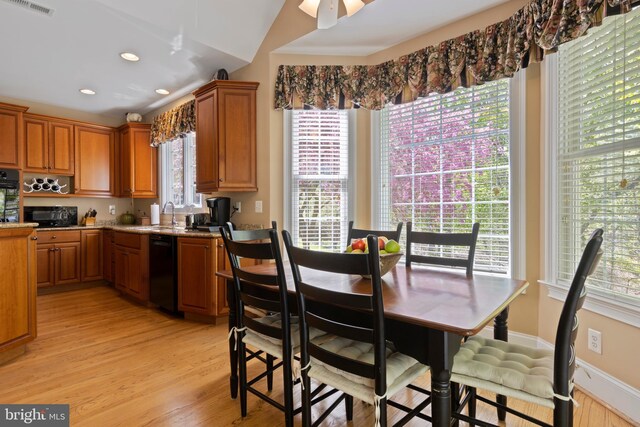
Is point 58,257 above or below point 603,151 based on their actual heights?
below

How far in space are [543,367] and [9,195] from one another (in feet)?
18.3

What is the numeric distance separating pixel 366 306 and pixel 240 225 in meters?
2.69

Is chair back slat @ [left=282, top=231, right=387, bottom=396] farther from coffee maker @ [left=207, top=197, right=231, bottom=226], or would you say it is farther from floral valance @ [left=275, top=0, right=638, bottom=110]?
coffee maker @ [left=207, top=197, right=231, bottom=226]

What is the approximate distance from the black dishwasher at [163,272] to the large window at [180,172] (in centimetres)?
96

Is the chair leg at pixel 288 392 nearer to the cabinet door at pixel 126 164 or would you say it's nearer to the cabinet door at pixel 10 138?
the cabinet door at pixel 126 164

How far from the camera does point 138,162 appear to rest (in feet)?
16.2

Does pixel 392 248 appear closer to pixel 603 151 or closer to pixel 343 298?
pixel 343 298

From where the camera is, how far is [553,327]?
226 cm

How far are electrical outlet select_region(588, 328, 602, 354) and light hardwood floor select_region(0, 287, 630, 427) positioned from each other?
0.95 ft

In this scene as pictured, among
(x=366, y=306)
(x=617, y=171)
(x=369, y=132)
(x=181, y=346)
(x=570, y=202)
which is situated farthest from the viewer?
(x=369, y=132)

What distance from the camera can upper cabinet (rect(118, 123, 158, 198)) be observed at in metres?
4.90

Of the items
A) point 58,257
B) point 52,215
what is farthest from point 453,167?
point 52,215

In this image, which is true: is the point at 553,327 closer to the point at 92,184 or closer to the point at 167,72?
the point at 167,72

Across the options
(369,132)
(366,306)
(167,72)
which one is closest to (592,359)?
(366,306)
